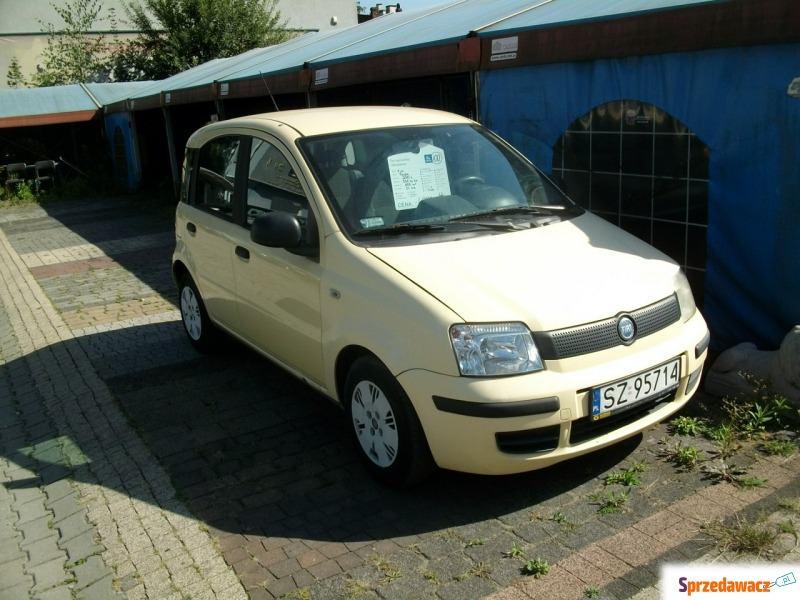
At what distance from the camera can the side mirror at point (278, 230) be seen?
442cm

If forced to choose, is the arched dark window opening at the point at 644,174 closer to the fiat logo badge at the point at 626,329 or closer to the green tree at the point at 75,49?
A: the fiat logo badge at the point at 626,329

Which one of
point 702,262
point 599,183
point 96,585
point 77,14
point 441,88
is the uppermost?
point 77,14

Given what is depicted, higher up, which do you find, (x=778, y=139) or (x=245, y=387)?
(x=778, y=139)

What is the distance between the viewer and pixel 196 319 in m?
6.52

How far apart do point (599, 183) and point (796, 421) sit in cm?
267

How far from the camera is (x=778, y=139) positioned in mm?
5223

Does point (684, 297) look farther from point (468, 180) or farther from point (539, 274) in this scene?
point (468, 180)

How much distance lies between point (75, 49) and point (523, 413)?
106 ft

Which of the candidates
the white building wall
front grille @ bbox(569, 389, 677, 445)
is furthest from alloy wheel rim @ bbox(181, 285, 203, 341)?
the white building wall

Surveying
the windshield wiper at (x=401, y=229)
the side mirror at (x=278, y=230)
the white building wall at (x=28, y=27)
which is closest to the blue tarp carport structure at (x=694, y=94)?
the windshield wiper at (x=401, y=229)

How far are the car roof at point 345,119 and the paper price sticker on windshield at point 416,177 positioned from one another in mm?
330

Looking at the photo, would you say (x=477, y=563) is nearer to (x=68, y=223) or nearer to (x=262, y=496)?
(x=262, y=496)

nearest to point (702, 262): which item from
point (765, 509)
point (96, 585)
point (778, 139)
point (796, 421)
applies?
point (778, 139)

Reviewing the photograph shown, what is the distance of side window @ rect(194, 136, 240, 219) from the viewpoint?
5.58m
